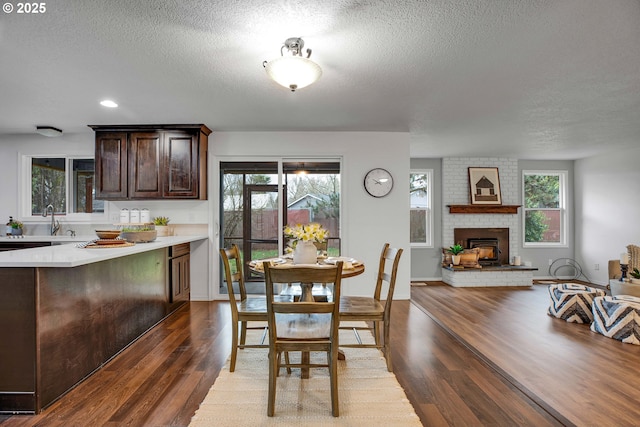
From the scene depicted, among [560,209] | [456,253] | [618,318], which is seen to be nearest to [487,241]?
[456,253]

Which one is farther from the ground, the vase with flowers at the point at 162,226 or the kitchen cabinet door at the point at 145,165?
the kitchen cabinet door at the point at 145,165

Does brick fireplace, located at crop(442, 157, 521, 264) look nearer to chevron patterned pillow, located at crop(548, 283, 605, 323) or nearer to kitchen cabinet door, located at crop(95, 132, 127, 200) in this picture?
chevron patterned pillow, located at crop(548, 283, 605, 323)

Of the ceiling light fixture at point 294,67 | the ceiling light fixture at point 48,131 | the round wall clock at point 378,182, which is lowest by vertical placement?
the round wall clock at point 378,182

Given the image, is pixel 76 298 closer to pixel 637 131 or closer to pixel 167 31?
pixel 167 31

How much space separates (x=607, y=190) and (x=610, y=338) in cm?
398

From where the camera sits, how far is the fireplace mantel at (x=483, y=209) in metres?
6.56

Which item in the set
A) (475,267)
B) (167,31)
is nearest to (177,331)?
(167,31)

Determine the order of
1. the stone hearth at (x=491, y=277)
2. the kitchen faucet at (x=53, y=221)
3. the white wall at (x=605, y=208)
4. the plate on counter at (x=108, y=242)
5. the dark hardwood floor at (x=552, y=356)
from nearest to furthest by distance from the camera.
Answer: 1. the dark hardwood floor at (x=552, y=356)
2. the plate on counter at (x=108, y=242)
3. the kitchen faucet at (x=53, y=221)
4. the white wall at (x=605, y=208)
5. the stone hearth at (x=491, y=277)

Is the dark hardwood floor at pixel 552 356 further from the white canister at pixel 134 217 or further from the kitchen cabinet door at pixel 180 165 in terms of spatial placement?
the white canister at pixel 134 217

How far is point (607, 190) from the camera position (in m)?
6.14

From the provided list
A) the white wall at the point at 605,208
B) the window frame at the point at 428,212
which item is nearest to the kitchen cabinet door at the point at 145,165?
the window frame at the point at 428,212

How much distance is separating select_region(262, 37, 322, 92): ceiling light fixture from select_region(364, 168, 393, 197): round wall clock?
99.6 inches

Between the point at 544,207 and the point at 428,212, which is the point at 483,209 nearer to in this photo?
the point at 428,212

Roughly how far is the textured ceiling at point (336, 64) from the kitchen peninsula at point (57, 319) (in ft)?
4.71
